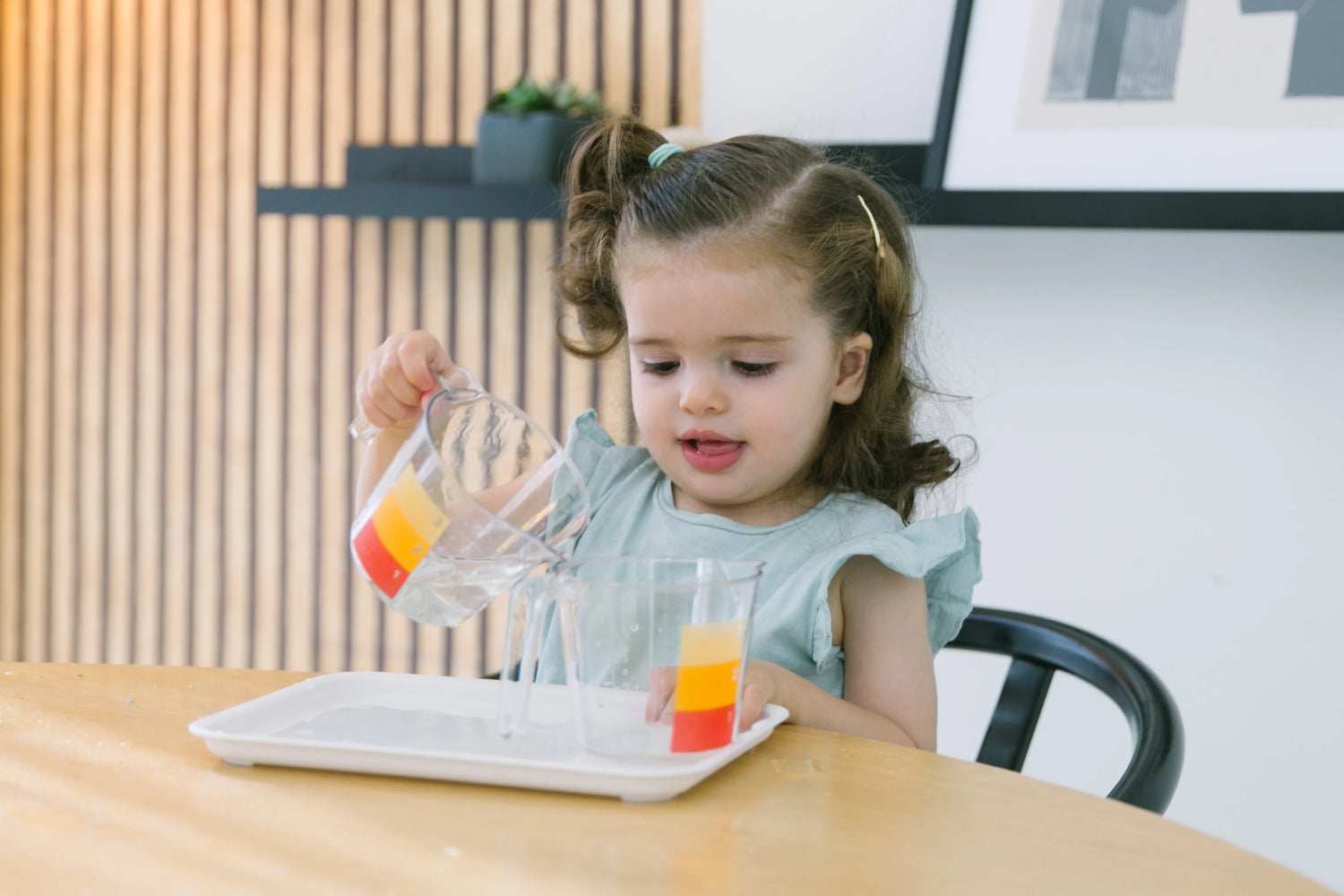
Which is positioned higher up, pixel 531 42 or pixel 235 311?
pixel 531 42

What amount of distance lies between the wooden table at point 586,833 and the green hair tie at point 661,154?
0.64m

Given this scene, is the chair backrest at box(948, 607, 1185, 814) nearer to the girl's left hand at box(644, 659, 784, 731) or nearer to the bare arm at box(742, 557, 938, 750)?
the bare arm at box(742, 557, 938, 750)

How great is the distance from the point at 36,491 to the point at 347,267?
0.91 m

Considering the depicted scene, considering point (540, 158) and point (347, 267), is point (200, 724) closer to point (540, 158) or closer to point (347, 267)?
point (540, 158)

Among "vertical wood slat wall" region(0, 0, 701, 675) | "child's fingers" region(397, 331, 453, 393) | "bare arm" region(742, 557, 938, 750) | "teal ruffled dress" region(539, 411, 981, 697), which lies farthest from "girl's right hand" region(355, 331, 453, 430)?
"vertical wood slat wall" region(0, 0, 701, 675)

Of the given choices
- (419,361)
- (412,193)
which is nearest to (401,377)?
(419,361)

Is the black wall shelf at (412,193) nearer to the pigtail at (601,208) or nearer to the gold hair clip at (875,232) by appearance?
the pigtail at (601,208)

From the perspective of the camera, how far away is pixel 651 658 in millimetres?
694

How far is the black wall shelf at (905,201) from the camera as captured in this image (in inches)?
62.2

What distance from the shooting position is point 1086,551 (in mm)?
1829

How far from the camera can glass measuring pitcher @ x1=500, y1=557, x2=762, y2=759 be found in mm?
688

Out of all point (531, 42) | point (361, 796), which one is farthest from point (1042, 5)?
point (361, 796)

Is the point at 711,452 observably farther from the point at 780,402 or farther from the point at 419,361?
the point at 419,361

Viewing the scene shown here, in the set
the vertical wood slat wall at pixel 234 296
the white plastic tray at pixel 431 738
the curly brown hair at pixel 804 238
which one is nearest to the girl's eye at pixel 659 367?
the curly brown hair at pixel 804 238
